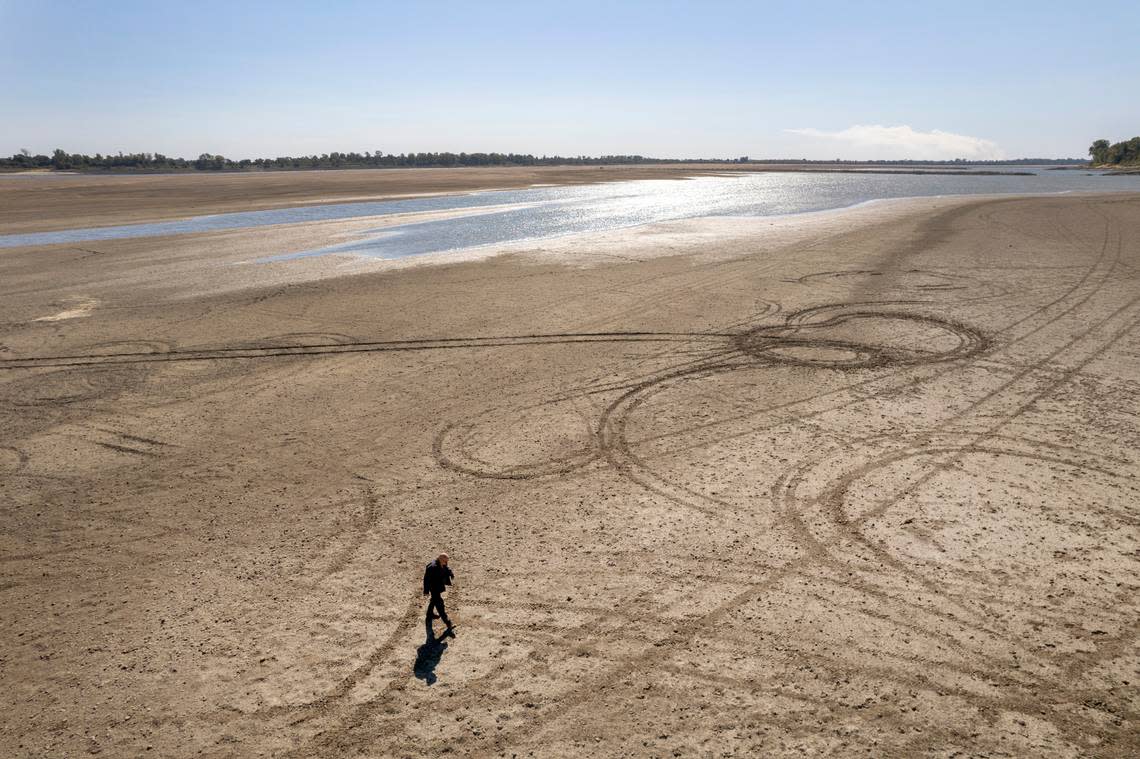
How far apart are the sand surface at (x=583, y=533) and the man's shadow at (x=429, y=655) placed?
0.07m

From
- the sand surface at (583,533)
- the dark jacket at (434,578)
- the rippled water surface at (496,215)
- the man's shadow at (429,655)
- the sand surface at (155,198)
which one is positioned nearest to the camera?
the sand surface at (583,533)

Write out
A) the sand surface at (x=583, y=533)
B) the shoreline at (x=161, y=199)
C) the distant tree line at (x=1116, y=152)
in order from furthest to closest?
1. the distant tree line at (x=1116, y=152)
2. the shoreline at (x=161, y=199)
3. the sand surface at (x=583, y=533)

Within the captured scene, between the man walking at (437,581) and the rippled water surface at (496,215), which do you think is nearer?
the man walking at (437,581)

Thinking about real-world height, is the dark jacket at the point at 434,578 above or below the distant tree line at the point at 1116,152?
below

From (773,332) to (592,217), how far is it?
3627 centimetres

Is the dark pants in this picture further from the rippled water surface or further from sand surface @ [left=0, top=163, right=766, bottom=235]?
sand surface @ [left=0, top=163, right=766, bottom=235]

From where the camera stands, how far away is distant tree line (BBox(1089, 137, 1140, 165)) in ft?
470

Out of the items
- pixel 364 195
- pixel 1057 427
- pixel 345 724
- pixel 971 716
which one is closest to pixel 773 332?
pixel 1057 427

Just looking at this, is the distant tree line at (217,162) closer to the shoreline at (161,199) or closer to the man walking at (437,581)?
the shoreline at (161,199)

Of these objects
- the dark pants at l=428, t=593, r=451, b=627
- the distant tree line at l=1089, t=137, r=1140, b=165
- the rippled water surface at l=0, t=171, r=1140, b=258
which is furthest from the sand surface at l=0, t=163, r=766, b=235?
the distant tree line at l=1089, t=137, r=1140, b=165

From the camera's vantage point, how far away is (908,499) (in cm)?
1032

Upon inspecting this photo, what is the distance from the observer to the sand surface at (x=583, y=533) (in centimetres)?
677

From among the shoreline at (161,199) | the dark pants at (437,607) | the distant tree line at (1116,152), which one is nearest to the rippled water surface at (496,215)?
the shoreline at (161,199)

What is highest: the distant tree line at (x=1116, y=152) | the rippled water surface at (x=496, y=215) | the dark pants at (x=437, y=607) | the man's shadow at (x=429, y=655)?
the distant tree line at (x=1116, y=152)
